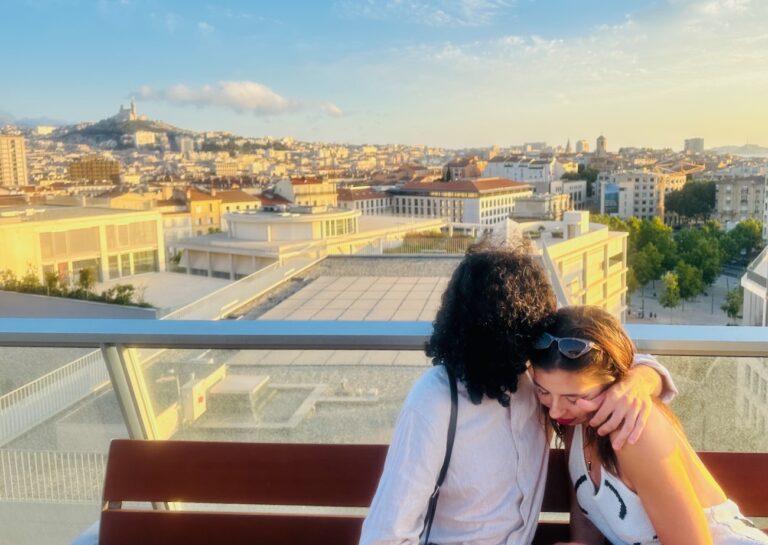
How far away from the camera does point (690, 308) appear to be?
35062 mm

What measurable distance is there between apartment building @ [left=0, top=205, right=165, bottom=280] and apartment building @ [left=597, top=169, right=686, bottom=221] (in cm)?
2557

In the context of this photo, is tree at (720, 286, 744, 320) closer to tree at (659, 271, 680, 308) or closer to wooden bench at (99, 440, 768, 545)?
tree at (659, 271, 680, 308)

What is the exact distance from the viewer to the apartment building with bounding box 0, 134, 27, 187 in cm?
4222

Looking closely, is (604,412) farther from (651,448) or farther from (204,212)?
(204,212)

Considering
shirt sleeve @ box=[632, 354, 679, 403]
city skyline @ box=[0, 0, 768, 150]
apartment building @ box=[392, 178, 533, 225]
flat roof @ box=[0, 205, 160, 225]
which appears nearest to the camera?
shirt sleeve @ box=[632, 354, 679, 403]

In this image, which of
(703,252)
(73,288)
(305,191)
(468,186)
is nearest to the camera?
(73,288)

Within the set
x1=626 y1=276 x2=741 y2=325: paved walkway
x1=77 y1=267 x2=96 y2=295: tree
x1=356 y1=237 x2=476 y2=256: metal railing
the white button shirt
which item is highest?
the white button shirt

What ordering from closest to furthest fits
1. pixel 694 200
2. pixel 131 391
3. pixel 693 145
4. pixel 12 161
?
pixel 131 391
pixel 694 200
pixel 12 161
pixel 693 145

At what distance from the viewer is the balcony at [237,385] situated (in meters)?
1.33

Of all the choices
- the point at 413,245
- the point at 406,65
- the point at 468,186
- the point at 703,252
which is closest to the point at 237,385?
the point at 413,245

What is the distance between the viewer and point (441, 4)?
68125 mm

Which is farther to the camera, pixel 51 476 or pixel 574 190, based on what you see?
pixel 574 190

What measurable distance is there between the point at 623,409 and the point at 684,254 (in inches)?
1411

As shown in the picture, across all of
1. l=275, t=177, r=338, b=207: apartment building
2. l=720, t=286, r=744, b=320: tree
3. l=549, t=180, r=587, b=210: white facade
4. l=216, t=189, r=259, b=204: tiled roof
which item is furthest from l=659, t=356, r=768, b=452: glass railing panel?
l=549, t=180, r=587, b=210: white facade
